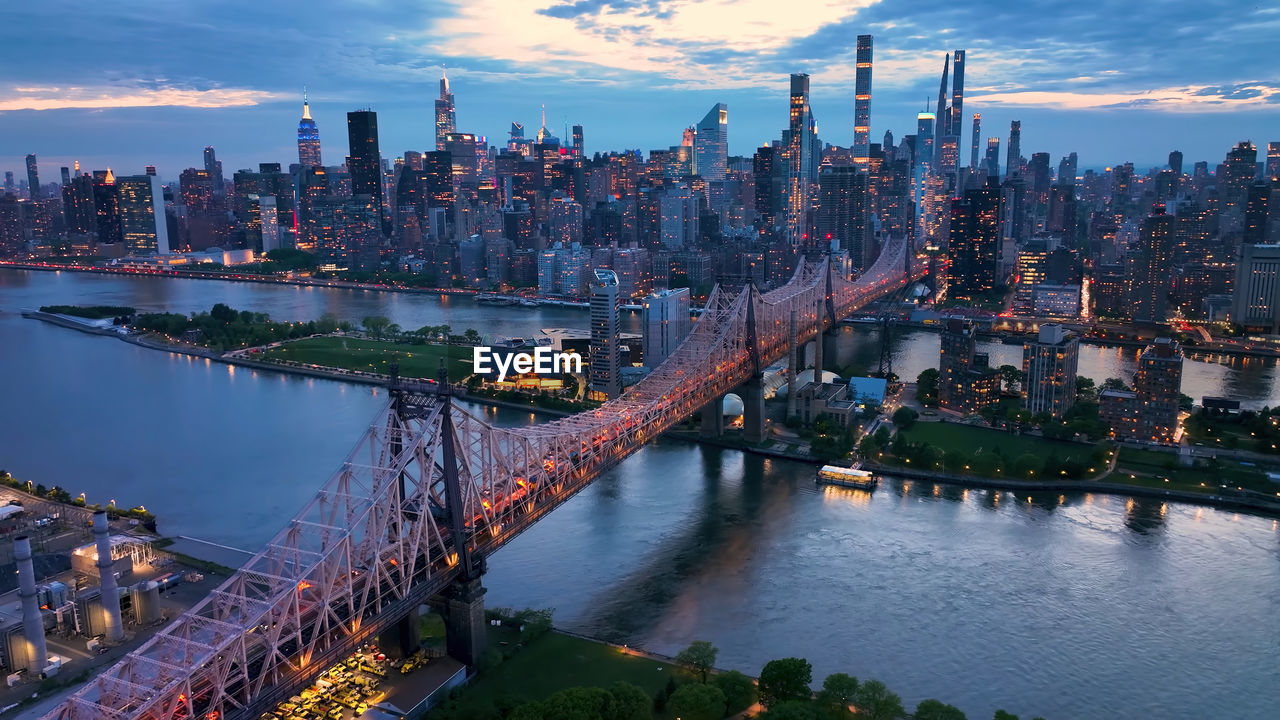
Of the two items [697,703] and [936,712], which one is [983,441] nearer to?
[936,712]

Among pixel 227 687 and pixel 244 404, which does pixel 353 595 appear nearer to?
pixel 227 687

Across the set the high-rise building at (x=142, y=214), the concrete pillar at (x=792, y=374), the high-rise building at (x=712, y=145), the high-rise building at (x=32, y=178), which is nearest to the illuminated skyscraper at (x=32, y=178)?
the high-rise building at (x=32, y=178)

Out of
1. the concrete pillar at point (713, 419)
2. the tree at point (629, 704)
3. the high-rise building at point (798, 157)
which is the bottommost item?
the tree at point (629, 704)

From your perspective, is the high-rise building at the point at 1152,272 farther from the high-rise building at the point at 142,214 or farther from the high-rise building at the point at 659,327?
the high-rise building at the point at 142,214

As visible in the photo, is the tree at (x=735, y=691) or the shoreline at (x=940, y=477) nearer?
the tree at (x=735, y=691)

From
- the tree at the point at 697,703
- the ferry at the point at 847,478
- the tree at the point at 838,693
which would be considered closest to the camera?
the tree at the point at 697,703

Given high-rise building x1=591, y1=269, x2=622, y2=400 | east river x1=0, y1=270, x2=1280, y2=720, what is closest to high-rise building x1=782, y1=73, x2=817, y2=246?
high-rise building x1=591, y1=269, x2=622, y2=400
